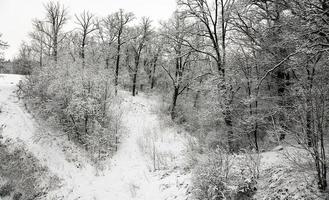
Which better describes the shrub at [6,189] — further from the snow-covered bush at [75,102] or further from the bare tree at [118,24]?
the bare tree at [118,24]

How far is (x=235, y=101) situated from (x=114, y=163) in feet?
29.5

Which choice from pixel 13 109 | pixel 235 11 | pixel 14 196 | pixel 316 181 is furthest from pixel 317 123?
pixel 13 109

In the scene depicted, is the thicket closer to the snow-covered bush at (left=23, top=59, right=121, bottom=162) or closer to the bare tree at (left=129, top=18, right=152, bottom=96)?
the snow-covered bush at (left=23, top=59, right=121, bottom=162)

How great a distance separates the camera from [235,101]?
12.1 metres

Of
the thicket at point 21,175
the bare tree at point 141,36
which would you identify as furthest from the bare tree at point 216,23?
the bare tree at point 141,36

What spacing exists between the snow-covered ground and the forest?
593 millimetres

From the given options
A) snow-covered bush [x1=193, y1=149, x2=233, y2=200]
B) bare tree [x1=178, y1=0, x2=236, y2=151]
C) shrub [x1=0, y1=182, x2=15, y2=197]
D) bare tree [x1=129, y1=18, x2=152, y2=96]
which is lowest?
shrub [x1=0, y1=182, x2=15, y2=197]

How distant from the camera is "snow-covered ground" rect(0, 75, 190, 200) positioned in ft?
30.3

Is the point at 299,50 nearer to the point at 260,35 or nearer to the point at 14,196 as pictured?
the point at 260,35

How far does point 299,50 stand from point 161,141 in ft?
40.7

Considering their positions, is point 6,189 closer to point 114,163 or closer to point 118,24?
point 114,163

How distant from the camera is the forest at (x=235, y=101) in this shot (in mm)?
5105

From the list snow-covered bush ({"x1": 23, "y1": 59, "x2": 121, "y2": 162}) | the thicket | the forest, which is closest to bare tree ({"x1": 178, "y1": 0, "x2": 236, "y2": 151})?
the forest

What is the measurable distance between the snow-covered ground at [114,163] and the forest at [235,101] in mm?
593
